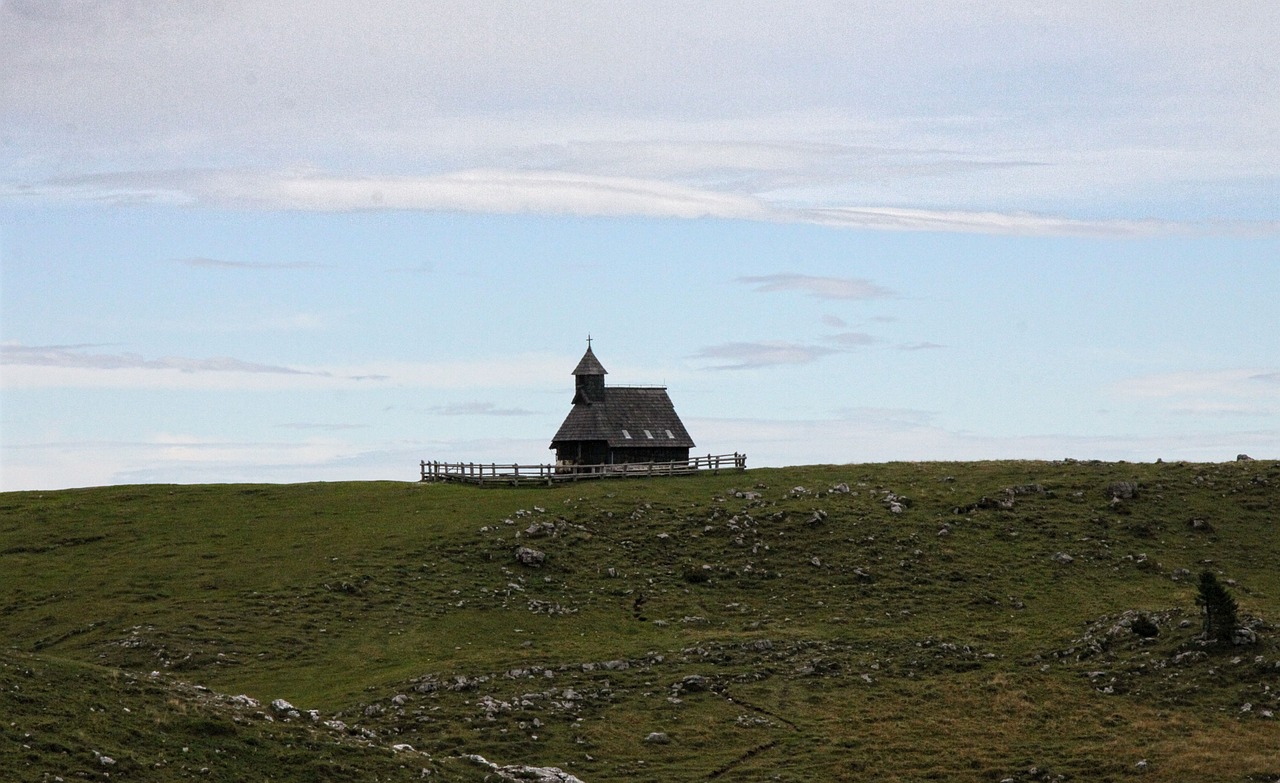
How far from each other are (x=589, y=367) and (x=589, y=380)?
0.82m

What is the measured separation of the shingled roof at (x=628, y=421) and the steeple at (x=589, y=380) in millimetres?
215

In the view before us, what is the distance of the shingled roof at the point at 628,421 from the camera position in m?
83.2

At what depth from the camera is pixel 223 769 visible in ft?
105

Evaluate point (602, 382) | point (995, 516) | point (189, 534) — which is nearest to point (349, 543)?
point (189, 534)

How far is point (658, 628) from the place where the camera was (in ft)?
184

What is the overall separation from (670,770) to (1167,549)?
34.6 m

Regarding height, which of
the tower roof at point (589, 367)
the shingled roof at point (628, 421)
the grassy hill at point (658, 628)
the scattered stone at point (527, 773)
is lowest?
the scattered stone at point (527, 773)

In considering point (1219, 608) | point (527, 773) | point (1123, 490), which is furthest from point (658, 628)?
point (1123, 490)

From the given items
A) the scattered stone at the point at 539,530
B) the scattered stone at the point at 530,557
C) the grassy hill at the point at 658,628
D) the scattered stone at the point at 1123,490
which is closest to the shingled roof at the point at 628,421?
the grassy hill at the point at 658,628

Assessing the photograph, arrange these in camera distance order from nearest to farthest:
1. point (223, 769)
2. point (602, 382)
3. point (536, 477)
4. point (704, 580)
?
point (223, 769) < point (704, 580) < point (536, 477) < point (602, 382)

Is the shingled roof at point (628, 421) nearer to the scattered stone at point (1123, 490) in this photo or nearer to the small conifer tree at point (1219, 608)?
the scattered stone at point (1123, 490)

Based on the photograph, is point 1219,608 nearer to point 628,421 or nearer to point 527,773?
point 527,773

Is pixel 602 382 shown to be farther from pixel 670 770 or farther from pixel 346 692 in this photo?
pixel 670 770

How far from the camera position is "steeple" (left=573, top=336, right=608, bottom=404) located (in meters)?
85.4
